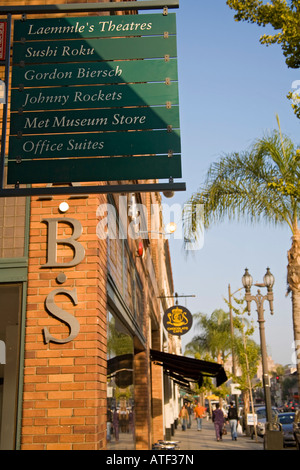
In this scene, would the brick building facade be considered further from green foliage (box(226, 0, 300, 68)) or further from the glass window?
green foliage (box(226, 0, 300, 68))

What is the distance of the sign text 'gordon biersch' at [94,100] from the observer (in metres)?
4.70

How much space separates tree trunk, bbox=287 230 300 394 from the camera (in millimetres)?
12969

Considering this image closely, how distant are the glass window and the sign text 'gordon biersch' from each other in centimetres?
214

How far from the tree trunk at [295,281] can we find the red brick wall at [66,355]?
24.9 ft

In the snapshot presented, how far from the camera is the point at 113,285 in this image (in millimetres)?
7820

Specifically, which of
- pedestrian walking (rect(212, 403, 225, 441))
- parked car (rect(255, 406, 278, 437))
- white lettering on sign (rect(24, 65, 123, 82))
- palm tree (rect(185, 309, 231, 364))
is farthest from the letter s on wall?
palm tree (rect(185, 309, 231, 364))

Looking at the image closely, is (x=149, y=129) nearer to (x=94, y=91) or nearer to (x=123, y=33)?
(x=94, y=91)

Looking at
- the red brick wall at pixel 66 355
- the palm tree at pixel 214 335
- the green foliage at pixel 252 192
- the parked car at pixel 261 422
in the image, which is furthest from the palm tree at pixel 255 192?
the palm tree at pixel 214 335

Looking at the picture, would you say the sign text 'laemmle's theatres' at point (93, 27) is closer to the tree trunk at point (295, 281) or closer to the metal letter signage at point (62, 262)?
the metal letter signage at point (62, 262)

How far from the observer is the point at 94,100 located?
4.86m

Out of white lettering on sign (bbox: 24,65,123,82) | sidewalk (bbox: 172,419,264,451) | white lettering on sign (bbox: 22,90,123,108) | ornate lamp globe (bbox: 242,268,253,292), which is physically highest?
ornate lamp globe (bbox: 242,268,253,292)

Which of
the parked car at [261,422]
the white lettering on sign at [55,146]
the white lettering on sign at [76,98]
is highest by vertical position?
the white lettering on sign at [76,98]
